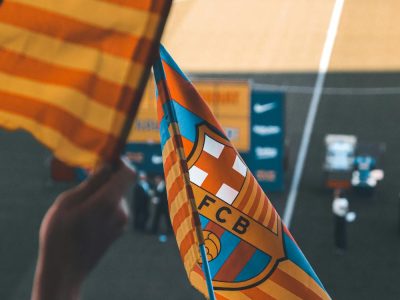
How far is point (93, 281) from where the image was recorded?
20.4 metres

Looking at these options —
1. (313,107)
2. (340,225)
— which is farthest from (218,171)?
(313,107)

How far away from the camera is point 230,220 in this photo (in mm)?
7492

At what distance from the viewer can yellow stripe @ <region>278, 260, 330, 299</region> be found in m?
7.68

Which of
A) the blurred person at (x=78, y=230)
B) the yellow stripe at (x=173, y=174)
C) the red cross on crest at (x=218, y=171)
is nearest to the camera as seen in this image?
the blurred person at (x=78, y=230)

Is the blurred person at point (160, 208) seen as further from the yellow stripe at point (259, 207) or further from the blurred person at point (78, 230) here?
the blurred person at point (78, 230)

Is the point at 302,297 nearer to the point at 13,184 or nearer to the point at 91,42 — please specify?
the point at 91,42

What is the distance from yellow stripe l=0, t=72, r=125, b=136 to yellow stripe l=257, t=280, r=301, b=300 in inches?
136

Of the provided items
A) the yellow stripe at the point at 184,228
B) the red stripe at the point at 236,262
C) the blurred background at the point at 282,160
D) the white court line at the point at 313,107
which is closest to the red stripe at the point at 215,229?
the red stripe at the point at 236,262

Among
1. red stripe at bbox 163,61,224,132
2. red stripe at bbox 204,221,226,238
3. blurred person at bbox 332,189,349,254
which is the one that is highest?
red stripe at bbox 163,61,224,132

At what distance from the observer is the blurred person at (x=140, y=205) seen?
2255 cm

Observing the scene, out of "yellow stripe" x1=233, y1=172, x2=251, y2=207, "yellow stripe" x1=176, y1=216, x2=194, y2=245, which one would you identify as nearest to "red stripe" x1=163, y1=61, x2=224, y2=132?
"yellow stripe" x1=233, y1=172, x2=251, y2=207

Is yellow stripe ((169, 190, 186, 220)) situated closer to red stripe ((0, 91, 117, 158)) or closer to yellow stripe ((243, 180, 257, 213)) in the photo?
yellow stripe ((243, 180, 257, 213))

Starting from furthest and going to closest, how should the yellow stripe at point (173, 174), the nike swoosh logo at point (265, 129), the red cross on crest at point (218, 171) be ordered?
the nike swoosh logo at point (265, 129) < the red cross on crest at point (218, 171) < the yellow stripe at point (173, 174)

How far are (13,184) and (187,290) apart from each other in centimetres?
767
